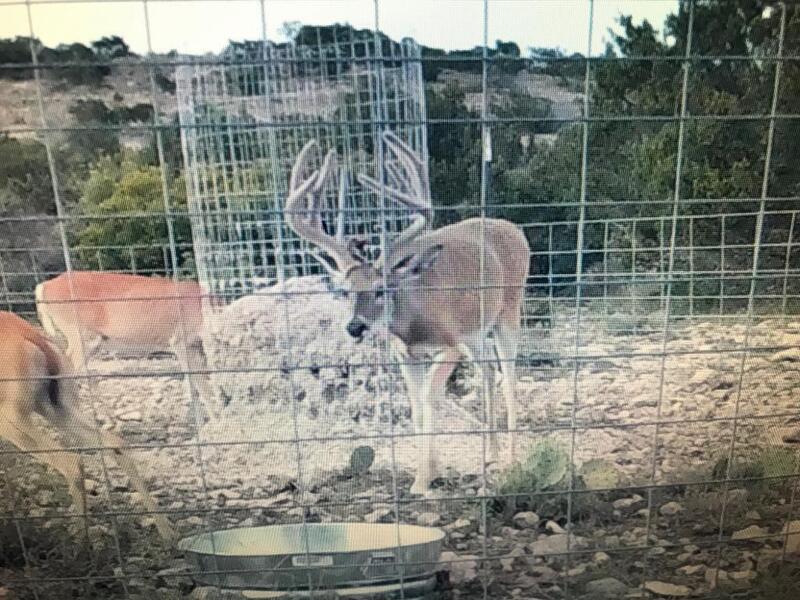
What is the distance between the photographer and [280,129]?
104 centimetres

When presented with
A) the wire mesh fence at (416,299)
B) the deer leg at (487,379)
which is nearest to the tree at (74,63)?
the wire mesh fence at (416,299)

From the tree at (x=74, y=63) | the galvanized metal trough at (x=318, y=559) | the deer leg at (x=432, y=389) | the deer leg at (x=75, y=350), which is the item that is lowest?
the galvanized metal trough at (x=318, y=559)

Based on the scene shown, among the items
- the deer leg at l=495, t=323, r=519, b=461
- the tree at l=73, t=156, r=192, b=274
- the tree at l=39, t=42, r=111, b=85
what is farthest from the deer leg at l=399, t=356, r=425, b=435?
the tree at l=39, t=42, r=111, b=85

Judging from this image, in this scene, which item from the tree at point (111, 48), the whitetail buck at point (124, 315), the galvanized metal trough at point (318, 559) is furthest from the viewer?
the galvanized metal trough at point (318, 559)

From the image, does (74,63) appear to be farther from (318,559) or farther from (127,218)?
(318,559)

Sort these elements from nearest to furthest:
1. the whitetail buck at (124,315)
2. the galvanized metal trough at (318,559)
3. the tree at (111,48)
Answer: the tree at (111,48), the whitetail buck at (124,315), the galvanized metal trough at (318,559)

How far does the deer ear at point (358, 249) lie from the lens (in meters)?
1.09

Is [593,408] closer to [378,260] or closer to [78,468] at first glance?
[378,260]

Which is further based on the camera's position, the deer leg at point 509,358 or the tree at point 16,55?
the deer leg at point 509,358

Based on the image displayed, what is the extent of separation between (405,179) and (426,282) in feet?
0.51

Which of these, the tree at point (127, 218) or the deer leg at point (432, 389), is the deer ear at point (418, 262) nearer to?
Result: the deer leg at point (432, 389)

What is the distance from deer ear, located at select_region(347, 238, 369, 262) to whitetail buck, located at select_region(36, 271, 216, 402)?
0.71 feet

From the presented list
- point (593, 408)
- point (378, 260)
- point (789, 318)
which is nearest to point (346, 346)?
point (378, 260)

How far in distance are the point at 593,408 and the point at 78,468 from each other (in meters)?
0.77
